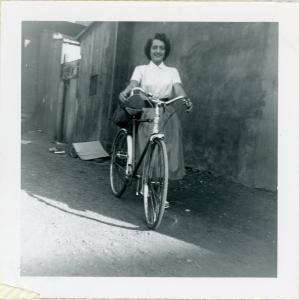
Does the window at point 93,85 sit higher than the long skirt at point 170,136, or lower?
higher

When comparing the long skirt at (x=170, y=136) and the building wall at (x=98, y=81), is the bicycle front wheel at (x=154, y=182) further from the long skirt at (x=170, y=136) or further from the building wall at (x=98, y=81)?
the building wall at (x=98, y=81)

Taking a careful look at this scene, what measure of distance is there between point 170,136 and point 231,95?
1863 millimetres

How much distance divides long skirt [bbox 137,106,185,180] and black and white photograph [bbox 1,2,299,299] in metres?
0.01

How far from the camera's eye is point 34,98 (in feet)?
43.7

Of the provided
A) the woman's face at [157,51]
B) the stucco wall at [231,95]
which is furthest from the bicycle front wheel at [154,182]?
the stucco wall at [231,95]

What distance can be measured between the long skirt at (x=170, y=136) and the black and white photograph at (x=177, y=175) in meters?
0.01

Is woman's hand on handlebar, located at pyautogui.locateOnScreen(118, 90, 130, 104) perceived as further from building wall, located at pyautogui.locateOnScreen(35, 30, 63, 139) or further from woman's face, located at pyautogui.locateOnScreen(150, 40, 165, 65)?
building wall, located at pyautogui.locateOnScreen(35, 30, 63, 139)

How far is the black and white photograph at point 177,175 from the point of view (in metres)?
2.80

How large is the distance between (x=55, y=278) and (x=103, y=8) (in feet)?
6.78

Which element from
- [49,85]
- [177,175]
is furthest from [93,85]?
[177,175]

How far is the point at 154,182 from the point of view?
340cm

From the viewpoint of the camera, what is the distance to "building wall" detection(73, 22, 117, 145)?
25.7ft

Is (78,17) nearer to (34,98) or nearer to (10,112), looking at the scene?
(10,112)

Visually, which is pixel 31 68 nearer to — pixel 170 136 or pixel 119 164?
pixel 119 164
